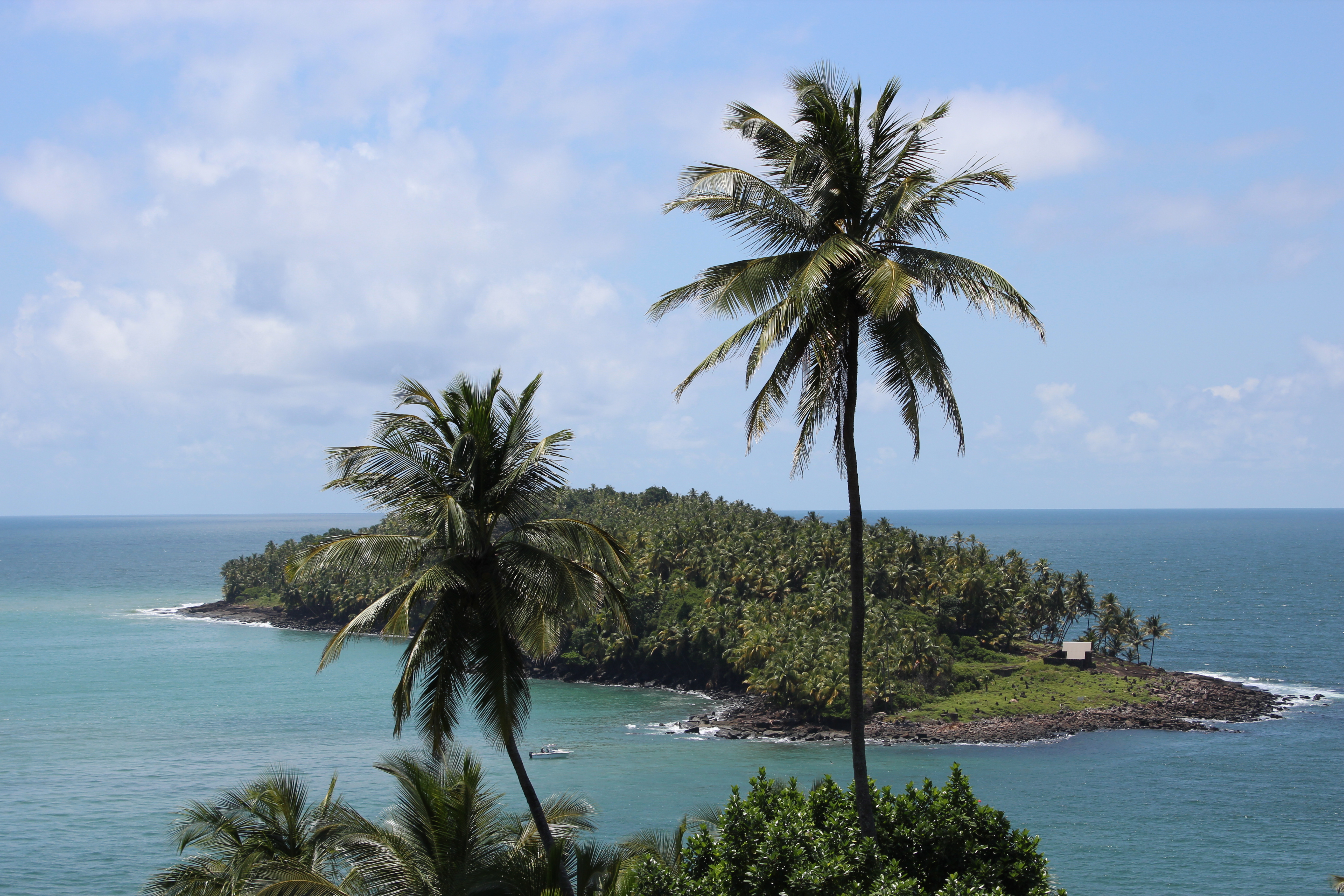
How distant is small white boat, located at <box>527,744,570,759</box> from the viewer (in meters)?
70.4

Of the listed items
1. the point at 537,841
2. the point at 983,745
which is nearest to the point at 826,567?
the point at 983,745

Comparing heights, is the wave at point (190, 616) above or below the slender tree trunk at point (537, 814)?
below

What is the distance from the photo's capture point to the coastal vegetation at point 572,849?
40.7ft

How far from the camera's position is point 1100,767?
6738 centimetres

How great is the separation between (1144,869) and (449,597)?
48552mm

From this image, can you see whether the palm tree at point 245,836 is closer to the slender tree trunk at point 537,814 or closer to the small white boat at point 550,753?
the slender tree trunk at point 537,814

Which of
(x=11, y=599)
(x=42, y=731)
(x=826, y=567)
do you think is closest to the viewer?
(x=42, y=731)

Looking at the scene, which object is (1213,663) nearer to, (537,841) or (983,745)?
(983,745)

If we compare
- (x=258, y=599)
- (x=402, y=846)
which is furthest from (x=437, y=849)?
(x=258, y=599)

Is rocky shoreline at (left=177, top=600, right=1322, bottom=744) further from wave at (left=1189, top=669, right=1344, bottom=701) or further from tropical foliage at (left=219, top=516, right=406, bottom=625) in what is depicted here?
tropical foliage at (left=219, top=516, right=406, bottom=625)

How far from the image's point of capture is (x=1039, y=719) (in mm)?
78688

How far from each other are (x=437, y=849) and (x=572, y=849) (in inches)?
90.7

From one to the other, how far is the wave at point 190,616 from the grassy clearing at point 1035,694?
99.4 meters

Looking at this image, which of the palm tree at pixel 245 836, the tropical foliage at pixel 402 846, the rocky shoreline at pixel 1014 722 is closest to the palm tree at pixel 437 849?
the tropical foliage at pixel 402 846
